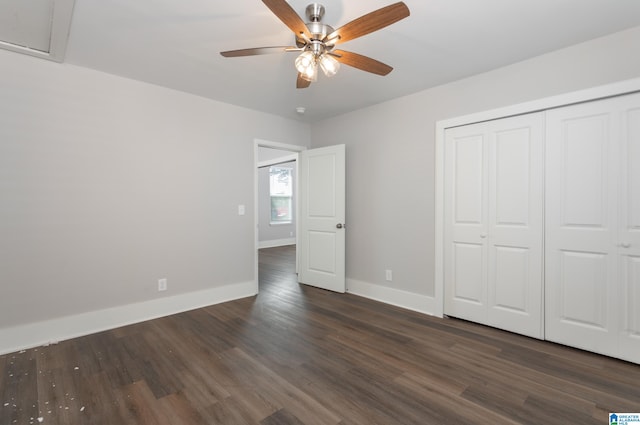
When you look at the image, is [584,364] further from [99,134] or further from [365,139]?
[99,134]

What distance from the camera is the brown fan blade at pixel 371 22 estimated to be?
1.52 meters

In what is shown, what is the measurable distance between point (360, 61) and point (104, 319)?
3.34m

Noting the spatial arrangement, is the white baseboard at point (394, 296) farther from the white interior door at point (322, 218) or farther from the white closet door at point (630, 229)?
the white closet door at point (630, 229)

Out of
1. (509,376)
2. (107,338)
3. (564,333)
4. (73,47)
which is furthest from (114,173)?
(564,333)

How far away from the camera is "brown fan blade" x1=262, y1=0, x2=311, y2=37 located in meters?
1.48

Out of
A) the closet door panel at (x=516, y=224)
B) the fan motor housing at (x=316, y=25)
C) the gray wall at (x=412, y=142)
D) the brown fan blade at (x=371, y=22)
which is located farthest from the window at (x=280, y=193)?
the brown fan blade at (x=371, y=22)

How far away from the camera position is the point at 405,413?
1771 mm

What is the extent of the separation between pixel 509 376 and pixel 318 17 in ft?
9.14

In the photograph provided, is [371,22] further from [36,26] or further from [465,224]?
[36,26]

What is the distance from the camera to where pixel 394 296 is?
12.2 feet

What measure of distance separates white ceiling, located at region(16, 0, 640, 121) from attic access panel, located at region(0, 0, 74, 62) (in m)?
0.07

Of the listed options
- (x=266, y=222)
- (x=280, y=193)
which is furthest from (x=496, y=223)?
(x=280, y=193)

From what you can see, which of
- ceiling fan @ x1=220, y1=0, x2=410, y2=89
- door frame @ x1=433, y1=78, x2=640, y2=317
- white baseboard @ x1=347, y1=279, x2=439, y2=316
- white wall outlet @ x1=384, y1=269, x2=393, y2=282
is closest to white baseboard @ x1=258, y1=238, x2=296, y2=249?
white baseboard @ x1=347, y1=279, x2=439, y2=316

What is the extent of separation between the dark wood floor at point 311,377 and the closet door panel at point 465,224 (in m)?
0.27
